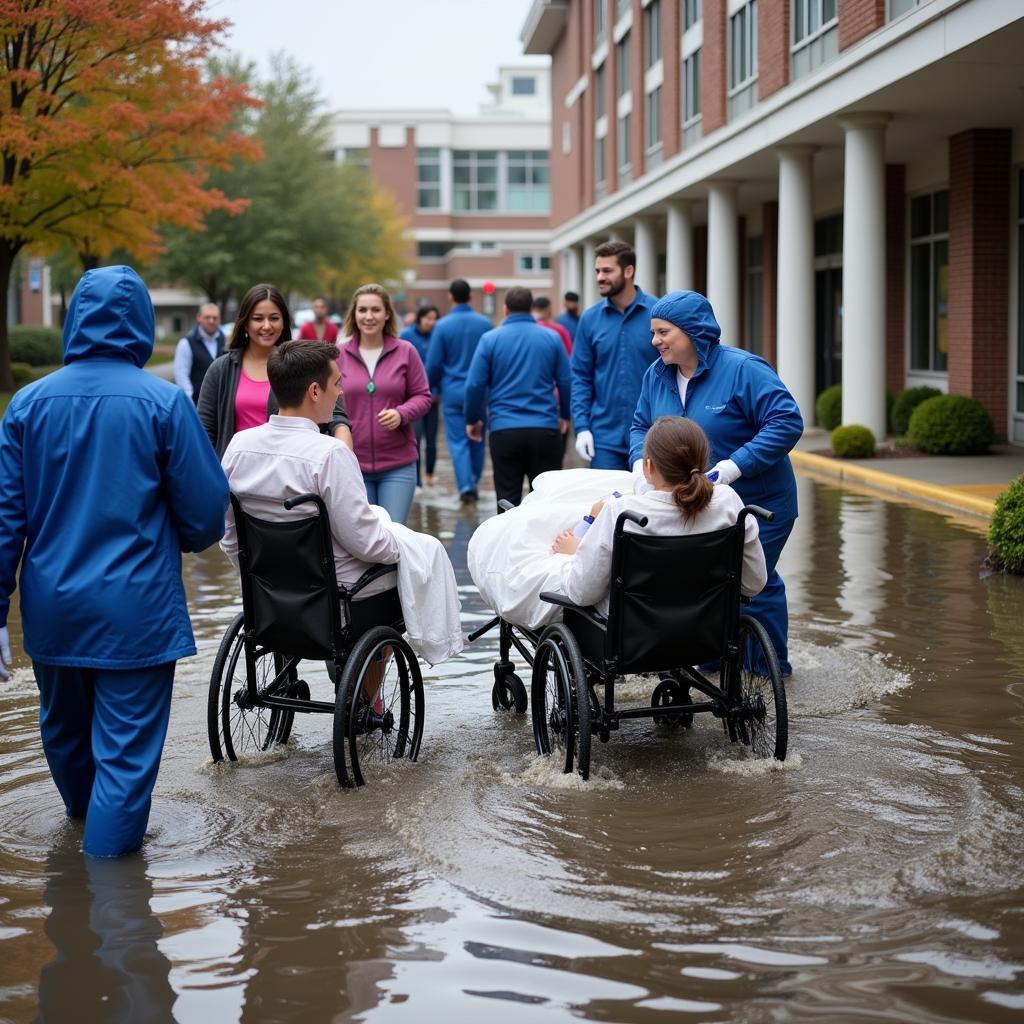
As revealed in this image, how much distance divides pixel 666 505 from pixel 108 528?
205 centimetres

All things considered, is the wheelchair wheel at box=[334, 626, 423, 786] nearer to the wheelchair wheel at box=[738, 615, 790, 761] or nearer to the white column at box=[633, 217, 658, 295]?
the wheelchair wheel at box=[738, 615, 790, 761]

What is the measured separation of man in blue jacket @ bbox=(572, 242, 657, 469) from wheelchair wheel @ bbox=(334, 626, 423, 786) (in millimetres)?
3231

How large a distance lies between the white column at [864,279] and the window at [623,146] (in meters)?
18.8

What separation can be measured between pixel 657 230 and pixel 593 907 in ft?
129

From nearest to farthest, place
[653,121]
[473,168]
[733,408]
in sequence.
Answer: [733,408]
[653,121]
[473,168]

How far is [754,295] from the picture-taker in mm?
35844

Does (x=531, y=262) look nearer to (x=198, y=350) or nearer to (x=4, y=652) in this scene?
(x=198, y=350)

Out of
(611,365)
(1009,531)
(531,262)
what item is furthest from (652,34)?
(531,262)

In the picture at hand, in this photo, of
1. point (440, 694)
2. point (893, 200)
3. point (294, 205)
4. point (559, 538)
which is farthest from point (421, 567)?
point (294, 205)

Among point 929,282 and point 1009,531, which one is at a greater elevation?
point 929,282

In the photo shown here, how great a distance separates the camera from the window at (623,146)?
39.8 metres

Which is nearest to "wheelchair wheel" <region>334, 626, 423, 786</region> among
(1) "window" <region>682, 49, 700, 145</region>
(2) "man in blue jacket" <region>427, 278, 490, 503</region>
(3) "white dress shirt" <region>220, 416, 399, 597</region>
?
(3) "white dress shirt" <region>220, 416, 399, 597</region>

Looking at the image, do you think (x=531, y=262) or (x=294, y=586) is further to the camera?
(x=531, y=262)

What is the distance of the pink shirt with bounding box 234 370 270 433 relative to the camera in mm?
Result: 7871
